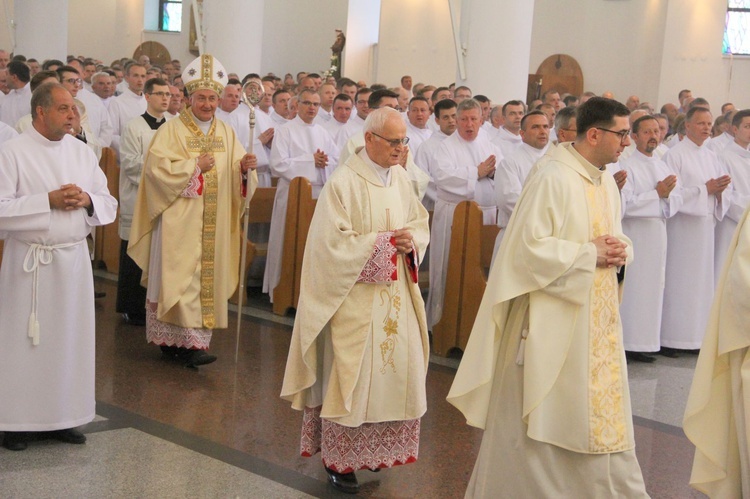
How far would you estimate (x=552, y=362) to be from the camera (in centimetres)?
442

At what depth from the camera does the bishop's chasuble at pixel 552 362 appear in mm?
4398

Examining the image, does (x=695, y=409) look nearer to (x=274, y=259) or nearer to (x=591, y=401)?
(x=591, y=401)

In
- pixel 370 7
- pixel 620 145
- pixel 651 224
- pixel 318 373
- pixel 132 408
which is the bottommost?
pixel 132 408

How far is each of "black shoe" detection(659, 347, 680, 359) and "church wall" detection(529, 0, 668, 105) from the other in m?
13.2

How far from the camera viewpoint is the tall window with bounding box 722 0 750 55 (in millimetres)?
21031

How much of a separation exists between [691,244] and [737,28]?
14.0 metres

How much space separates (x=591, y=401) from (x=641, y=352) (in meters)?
4.35

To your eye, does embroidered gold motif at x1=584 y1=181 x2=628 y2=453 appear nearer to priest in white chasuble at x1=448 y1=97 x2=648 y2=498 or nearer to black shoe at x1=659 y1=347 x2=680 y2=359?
priest in white chasuble at x1=448 y1=97 x2=648 y2=498

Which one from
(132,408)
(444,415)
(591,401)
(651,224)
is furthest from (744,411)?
(651,224)

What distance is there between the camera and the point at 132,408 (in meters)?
6.19

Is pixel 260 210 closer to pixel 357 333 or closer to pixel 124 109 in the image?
pixel 124 109

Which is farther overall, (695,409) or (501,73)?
(501,73)

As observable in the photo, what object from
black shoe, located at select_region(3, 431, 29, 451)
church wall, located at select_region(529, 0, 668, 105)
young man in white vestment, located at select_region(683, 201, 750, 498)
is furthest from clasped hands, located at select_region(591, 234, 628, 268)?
church wall, located at select_region(529, 0, 668, 105)

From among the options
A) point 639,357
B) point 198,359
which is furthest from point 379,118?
point 639,357
